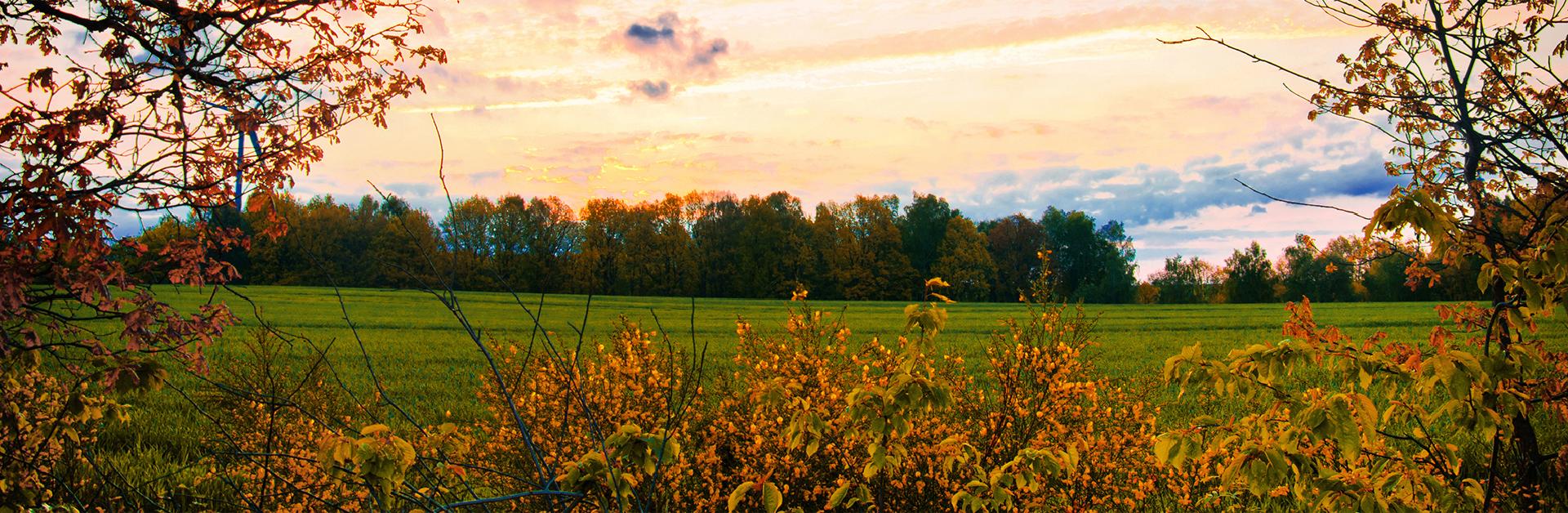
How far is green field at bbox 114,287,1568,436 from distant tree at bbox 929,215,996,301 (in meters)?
12.7

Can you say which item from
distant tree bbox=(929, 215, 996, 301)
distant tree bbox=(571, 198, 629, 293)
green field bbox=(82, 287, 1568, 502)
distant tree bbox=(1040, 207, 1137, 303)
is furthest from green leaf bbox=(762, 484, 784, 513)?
distant tree bbox=(1040, 207, 1137, 303)

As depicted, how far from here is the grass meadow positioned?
7.84m

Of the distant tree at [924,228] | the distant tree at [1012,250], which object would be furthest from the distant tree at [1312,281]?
the distant tree at [924,228]

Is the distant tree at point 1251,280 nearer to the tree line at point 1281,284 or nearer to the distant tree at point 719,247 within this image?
the tree line at point 1281,284

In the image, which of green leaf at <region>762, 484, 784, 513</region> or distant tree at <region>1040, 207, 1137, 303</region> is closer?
green leaf at <region>762, 484, 784, 513</region>

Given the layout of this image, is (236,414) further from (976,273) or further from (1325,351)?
(976,273)

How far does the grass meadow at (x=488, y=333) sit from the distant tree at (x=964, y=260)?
39.4ft

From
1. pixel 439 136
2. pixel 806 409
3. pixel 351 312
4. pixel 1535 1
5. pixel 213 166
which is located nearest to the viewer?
pixel 439 136

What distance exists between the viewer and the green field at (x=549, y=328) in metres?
11.5

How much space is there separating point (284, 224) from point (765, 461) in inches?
115

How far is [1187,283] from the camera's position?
6062 centimetres

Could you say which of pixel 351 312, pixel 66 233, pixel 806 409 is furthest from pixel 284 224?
pixel 351 312

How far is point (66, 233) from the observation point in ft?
10.7

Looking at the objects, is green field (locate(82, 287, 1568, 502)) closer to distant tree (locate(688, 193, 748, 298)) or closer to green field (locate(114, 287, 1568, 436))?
green field (locate(114, 287, 1568, 436))
